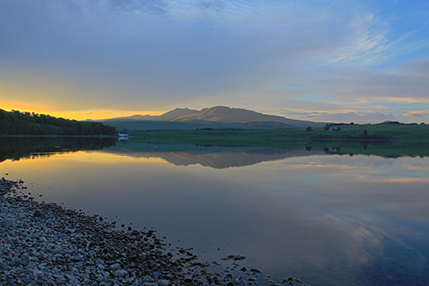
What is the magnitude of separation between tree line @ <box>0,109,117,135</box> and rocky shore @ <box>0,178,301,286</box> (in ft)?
435

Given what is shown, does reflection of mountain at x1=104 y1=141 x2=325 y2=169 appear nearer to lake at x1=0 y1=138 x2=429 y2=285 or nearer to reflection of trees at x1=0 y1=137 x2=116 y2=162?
reflection of trees at x1=0 y1=137 x2=116 y2=162

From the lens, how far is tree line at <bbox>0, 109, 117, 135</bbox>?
12601cm

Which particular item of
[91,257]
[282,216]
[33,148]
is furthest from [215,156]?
[91,257]

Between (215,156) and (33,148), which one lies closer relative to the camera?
(215,156)

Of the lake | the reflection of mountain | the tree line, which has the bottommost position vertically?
the lake

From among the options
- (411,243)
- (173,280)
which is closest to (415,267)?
(411,243)

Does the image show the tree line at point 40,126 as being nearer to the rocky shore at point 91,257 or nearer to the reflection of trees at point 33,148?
the reflection of trees at point 33,148

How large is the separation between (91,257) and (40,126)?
516 ft

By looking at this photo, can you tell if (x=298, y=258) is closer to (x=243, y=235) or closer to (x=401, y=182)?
(x=243, y=235)

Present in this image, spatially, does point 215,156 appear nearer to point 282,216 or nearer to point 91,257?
point 282,216

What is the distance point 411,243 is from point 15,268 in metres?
13.1

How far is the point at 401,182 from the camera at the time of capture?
2648 centimetres

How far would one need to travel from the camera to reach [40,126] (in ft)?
477

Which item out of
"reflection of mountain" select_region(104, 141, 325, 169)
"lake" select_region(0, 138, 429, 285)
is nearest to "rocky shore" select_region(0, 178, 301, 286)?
"lake" select_region(0, 138, 429, 285)
